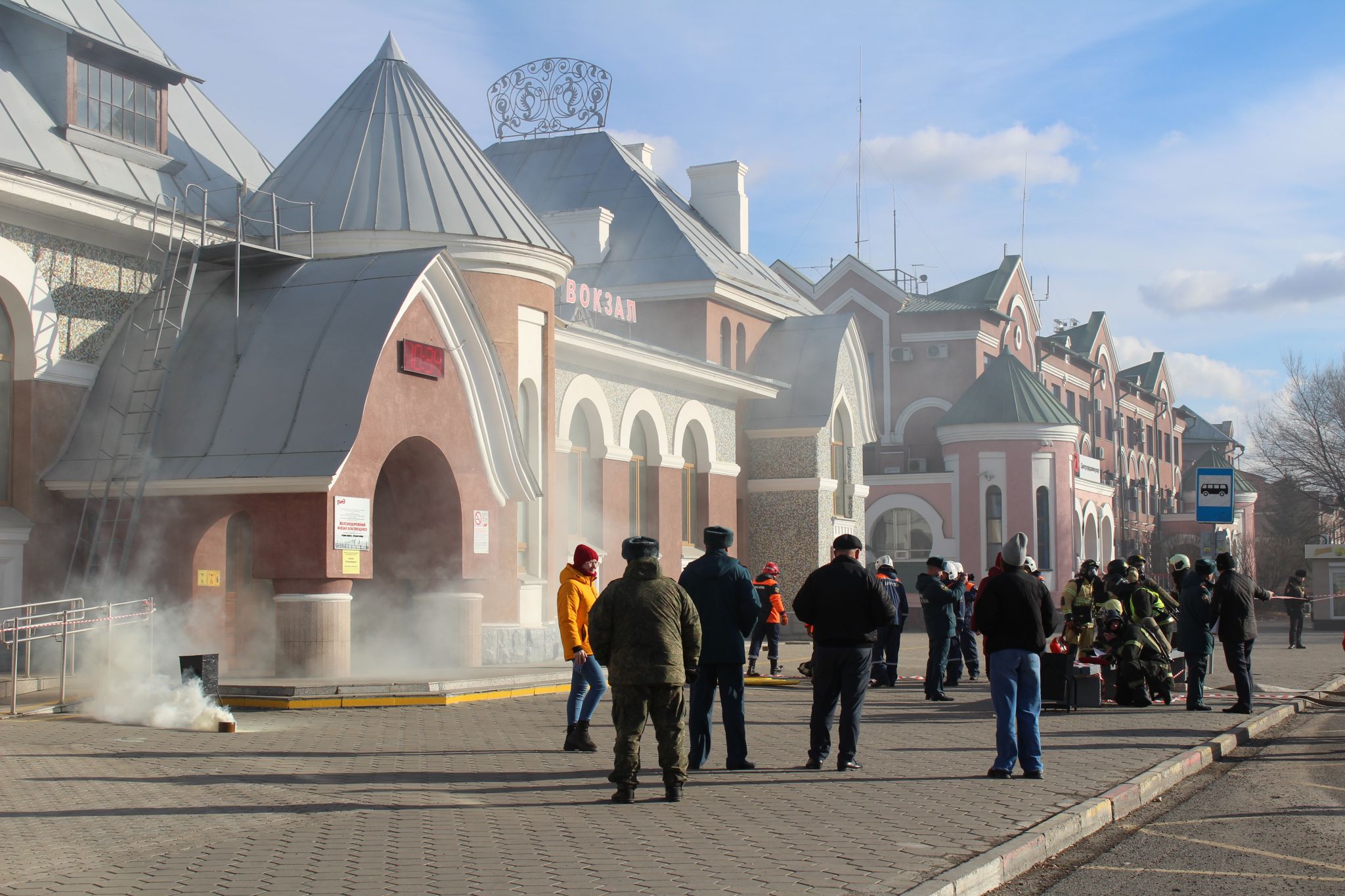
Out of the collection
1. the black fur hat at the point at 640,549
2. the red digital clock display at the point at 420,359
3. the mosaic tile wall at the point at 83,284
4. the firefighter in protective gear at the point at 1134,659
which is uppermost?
the mosaic tile wall at the point at 83,284

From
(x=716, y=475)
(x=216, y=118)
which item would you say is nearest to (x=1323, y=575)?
(x=716, y=475)

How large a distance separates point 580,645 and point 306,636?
639 cm

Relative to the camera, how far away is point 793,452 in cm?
3164

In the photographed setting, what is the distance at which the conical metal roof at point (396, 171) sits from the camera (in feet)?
67.3

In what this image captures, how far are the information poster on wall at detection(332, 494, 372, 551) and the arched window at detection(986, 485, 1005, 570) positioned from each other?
3198cm

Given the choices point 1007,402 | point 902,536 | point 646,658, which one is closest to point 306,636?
point 646,658

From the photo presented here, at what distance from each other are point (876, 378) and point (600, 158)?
726 inches

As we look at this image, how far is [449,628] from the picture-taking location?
63.2 feet

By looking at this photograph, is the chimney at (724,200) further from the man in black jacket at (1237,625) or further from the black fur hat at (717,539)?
the black fur hat at (717,539)

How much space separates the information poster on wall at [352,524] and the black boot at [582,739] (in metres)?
6.29

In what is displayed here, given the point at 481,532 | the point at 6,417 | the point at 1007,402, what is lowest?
the point at 481,532

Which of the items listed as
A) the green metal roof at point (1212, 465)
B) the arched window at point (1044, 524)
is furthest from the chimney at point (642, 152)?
the green metal roof at point (1212, 465)

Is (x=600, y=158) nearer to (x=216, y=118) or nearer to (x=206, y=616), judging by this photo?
(x=216, y=118)

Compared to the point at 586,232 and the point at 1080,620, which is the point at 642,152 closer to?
the point at 586,232
